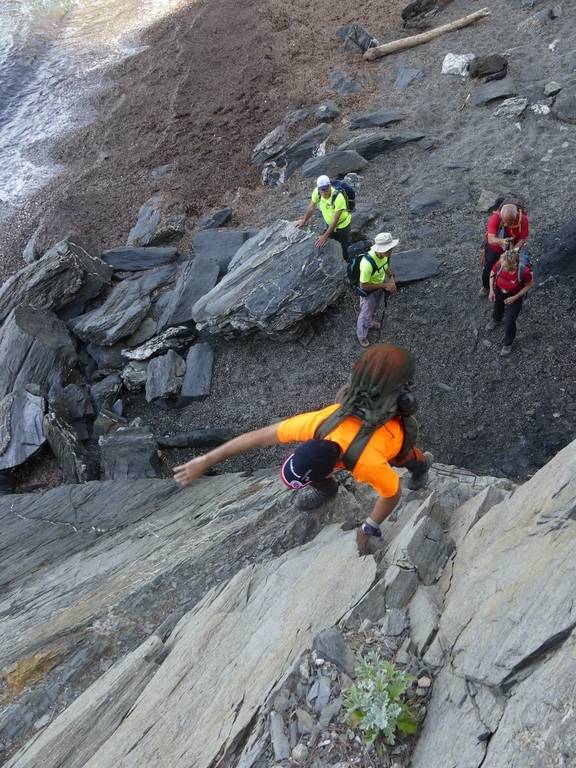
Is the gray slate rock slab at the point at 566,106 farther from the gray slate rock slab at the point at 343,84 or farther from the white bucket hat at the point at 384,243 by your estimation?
the white bucket hat at the point at 384,243

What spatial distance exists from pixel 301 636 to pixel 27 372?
9499 mm

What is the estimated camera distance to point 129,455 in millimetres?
10609

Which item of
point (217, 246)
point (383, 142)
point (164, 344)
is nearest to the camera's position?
point (164, 344)

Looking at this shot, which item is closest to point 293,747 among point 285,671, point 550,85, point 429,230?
point 285,671

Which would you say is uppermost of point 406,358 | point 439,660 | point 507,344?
point 406,358

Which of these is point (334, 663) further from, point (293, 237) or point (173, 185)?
point (173, 185)

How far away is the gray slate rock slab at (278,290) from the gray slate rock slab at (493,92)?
8.09 m

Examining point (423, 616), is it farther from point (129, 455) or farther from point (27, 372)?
point (27, 372)

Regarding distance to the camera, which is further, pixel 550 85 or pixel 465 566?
pixel 550 85

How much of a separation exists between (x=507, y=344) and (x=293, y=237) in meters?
4.93

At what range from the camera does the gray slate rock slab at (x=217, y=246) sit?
1372cm

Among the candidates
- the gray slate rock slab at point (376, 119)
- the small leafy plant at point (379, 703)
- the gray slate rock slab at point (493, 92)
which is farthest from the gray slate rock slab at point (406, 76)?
the small leafy plant at point (379, 703)

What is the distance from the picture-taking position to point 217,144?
19609 mm

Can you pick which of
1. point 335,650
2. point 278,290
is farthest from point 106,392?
point 335,650
